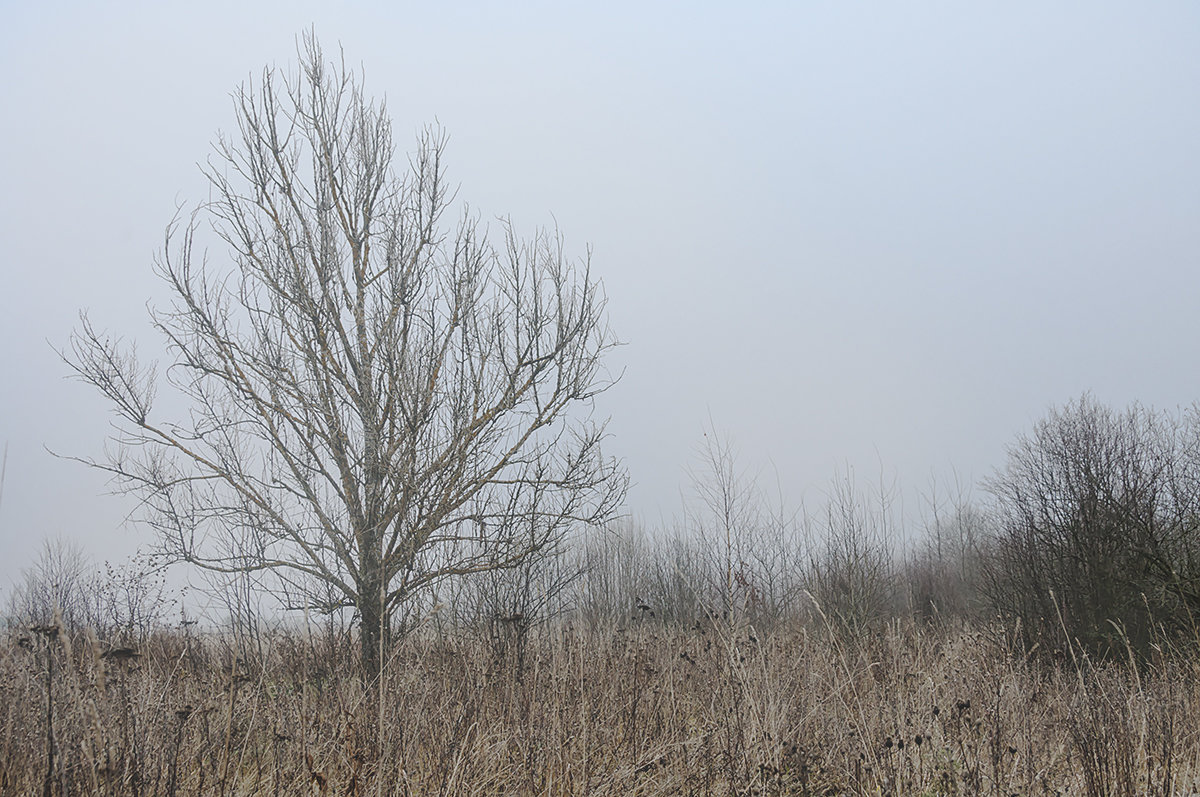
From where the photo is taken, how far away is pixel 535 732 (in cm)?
446

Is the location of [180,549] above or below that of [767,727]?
above

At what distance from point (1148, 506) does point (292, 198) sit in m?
12.5

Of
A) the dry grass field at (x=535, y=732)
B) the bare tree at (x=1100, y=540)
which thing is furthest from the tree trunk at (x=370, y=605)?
the bare tree at (x=1100, y=540)

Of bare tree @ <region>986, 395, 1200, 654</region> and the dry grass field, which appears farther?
bare tree @ <region>986, 395, 1200, 654</region>

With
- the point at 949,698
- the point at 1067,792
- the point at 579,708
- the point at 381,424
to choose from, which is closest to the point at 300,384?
the point at 381,424

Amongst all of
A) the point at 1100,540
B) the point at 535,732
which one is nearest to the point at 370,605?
the point at 535,732

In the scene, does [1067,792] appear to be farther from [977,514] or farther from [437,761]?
[977,514]

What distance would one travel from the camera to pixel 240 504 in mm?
8500

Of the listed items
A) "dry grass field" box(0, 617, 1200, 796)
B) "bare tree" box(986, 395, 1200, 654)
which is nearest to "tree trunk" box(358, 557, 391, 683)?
"dry grass field" box(0, 617, 1200, 796)

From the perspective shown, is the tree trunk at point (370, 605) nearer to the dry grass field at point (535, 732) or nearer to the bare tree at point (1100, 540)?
the dry grass field at point (535, 732)

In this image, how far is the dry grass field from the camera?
10.6 ft

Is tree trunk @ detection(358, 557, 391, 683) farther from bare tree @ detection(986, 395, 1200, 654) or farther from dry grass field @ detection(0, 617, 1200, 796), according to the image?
bare tree @ detection(986, 395, 1200, 654)

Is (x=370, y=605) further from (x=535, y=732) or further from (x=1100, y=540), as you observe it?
(x=1100, y=540)

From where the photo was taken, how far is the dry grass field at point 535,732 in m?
3.23
